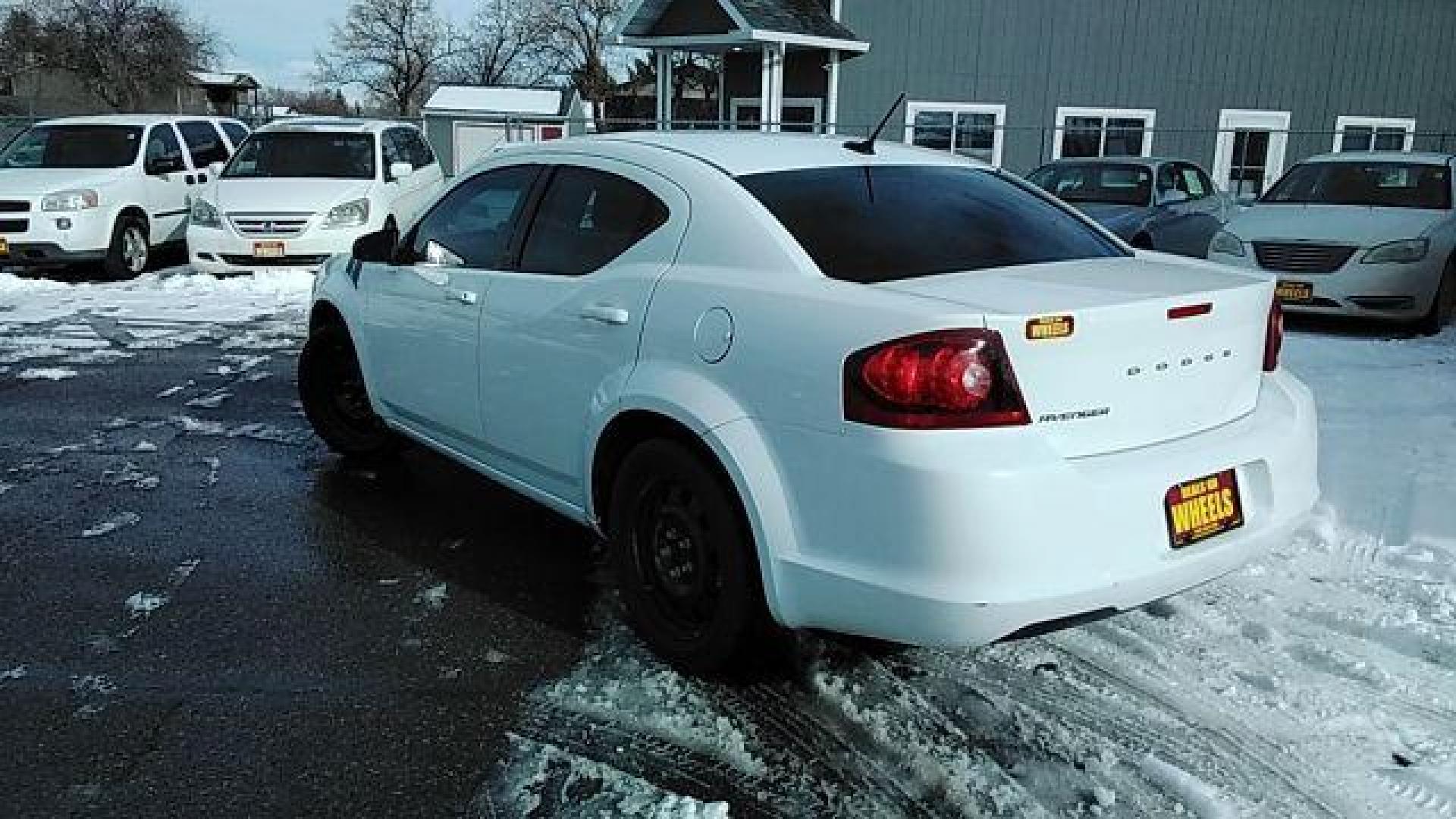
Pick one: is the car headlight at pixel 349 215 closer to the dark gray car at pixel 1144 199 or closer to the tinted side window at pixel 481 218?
the dark gray car at pixel 1144 199

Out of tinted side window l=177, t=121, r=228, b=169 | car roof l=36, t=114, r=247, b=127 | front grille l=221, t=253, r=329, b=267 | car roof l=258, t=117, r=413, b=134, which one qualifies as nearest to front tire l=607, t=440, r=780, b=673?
front grille l=221, t=253, r=329, b=267

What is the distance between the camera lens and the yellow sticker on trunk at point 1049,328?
275cm

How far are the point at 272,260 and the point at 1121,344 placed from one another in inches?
412

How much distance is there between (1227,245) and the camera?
32.6 feet

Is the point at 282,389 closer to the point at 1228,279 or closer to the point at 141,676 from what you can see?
the point at 141,676

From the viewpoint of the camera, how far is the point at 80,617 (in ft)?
12.7

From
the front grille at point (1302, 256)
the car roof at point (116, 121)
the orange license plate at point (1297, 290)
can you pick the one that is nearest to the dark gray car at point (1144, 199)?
the front grille at point (1302, 256)

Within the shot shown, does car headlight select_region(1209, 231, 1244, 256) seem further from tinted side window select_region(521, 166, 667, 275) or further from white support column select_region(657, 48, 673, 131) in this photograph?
white support column select_region(657, 48, 673, 131)

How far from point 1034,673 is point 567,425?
169 cm

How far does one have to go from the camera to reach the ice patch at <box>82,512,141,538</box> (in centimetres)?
468

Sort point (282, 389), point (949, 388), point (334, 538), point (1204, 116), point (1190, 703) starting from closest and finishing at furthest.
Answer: point (949, 388)
point (1190, 703)
point (334, 538)
point (282, 389)
point (1204, 116)

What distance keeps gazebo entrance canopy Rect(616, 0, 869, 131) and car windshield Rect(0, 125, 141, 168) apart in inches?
353

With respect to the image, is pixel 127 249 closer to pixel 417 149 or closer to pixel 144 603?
pixel 417 149

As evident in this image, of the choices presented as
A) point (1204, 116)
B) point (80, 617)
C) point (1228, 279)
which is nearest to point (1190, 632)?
point (1228, 279)
